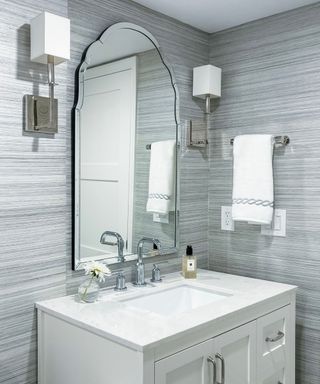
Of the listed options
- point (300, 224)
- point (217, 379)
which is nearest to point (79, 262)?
point (217, 379)

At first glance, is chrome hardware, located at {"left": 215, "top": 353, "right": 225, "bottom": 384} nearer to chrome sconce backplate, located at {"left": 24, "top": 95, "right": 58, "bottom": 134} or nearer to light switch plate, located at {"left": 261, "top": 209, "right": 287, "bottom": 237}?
light switch plate, located at {"left": 261, "top": 209, "right": 287, "bottom": 237}

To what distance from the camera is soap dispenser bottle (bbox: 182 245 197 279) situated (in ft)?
6.82

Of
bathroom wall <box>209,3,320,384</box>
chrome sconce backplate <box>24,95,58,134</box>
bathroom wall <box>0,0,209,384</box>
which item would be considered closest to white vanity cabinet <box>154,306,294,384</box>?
bathroom wall <box>209,3,320,384</box>

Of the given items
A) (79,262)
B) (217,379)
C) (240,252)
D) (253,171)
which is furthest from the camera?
(240,252)

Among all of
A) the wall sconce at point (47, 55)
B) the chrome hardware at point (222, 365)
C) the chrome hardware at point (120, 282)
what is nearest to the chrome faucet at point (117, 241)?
the chrome hardware at point (120, 282)

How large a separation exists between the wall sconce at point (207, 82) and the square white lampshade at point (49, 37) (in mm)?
902

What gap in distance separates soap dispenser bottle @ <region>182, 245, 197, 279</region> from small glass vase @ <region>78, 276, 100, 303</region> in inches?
22.7

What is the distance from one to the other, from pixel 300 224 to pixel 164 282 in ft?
2.37

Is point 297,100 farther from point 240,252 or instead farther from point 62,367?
point 62,367

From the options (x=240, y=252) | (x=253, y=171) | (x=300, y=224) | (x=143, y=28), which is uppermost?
(x=143, y=28)

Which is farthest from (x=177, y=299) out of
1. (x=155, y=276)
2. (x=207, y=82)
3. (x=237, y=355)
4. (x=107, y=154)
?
(x=207, y=82)

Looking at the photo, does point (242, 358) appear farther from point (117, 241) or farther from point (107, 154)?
point (107, 154)

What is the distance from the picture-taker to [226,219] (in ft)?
7.65

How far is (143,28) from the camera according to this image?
2.02 meters
